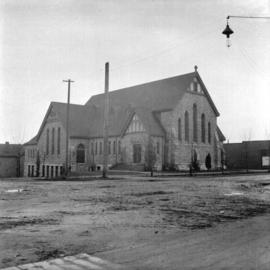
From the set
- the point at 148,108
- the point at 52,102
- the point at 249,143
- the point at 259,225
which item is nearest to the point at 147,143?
the point at 148,108

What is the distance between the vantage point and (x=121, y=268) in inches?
215

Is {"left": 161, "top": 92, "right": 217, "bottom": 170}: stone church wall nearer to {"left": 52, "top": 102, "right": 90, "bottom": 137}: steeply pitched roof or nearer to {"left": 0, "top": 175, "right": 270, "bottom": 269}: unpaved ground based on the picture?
{"left": 52, "top": 102, "right": 90, "bottom": 137}: steeply pitched roof

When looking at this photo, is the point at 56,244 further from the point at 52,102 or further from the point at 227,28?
the point at 52,102

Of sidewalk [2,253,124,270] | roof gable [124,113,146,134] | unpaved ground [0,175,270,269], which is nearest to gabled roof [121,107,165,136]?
roof gable [124,113,146,134]

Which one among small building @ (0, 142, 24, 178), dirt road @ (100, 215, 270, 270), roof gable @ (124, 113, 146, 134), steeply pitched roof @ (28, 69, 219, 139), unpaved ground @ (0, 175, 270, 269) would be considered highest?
steeply pitched roof @ (28, 69, 219, 139)

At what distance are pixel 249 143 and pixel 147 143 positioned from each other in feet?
92.7

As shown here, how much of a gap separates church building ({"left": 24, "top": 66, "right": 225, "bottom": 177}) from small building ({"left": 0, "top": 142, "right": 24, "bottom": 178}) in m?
8.10

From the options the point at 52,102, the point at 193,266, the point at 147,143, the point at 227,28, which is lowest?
the point at 193,266

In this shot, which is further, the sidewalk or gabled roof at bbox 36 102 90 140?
gabled roof at bbox 36 102 90 140

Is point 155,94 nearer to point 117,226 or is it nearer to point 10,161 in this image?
point 10,161

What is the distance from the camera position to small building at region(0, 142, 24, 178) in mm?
66562

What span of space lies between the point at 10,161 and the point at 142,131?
3309 centimetres

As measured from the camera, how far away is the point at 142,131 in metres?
45.7

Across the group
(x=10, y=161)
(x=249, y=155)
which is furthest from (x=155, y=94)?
(x=10, y=161)
